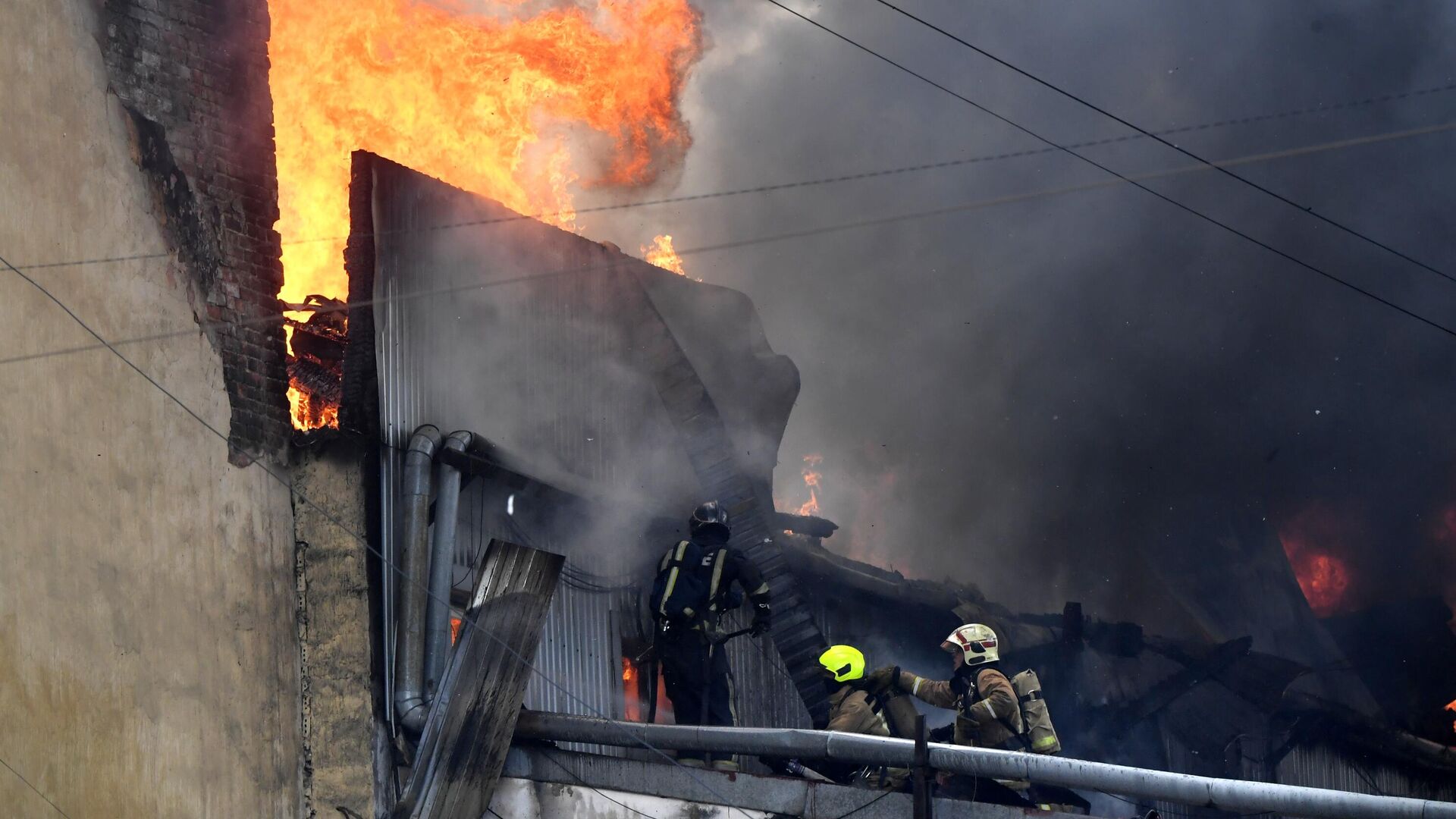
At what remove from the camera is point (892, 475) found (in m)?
21.5

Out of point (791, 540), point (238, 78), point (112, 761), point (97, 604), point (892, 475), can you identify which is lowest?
point (112, 761)

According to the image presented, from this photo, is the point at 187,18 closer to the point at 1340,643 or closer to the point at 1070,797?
the point at 1070,797

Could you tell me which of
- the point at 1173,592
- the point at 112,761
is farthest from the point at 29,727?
the point at 1173,592

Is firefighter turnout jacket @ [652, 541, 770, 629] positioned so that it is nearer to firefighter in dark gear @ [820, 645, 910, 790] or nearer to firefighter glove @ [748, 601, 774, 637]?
firefighter glove @ [748, 601, 774, 637]

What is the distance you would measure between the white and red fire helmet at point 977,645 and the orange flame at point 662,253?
33.0 feet

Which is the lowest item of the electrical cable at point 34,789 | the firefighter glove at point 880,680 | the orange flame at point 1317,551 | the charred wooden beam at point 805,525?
the electrical cable at point 34,789

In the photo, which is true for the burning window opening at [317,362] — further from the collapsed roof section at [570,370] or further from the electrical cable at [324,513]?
the electrical cable at [324,513]

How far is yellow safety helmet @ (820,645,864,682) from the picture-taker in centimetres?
857

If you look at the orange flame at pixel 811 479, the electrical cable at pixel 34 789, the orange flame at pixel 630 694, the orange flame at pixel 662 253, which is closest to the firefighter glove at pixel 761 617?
the orange flame at pixel 630 694

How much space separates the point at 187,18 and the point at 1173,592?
561 inches

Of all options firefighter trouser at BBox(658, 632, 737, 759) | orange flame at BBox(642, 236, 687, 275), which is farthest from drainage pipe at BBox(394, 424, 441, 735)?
orange flame at BBox(642, 236, 687, 275)

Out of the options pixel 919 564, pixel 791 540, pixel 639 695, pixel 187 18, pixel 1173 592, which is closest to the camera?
pixel 187 18

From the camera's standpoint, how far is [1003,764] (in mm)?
6727

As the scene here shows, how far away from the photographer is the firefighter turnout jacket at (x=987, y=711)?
26.7 ft
